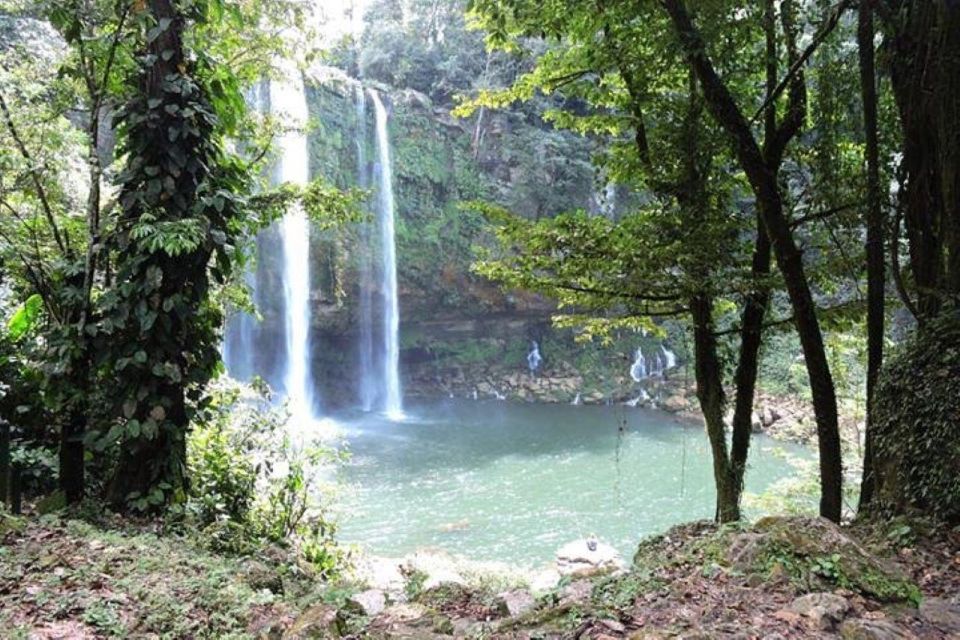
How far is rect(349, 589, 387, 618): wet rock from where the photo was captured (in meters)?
2.43

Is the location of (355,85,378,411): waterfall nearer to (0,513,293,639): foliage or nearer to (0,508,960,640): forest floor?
(0,513,293,639): foliage

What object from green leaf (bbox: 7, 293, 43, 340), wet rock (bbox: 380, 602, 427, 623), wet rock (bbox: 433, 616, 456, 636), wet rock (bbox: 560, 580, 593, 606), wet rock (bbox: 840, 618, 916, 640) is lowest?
wet rock (bbox: 380, 602, 427, 623)

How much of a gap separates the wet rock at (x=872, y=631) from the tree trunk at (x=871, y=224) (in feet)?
6.22

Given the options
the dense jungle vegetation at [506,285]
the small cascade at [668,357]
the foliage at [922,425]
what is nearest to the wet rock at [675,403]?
the small cascade at [668,357]

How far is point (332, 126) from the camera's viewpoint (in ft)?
60.3

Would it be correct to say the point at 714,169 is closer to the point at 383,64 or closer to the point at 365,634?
the point at 365,634

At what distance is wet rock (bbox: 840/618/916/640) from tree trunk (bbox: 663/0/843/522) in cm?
222

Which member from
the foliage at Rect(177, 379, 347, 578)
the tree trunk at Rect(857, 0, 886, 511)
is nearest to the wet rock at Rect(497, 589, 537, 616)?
the foliage at Rect(177, 379, 347, 578)

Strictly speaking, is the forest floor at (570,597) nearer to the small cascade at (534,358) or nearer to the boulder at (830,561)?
the boulder at (830,561)

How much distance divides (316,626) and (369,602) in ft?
2.19

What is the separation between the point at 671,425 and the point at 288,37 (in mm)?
13415

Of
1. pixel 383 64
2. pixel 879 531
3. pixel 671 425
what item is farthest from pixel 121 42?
pixel 383 64

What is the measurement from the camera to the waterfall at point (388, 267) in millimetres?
19328

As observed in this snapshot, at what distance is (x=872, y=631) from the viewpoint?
69.3 inches
